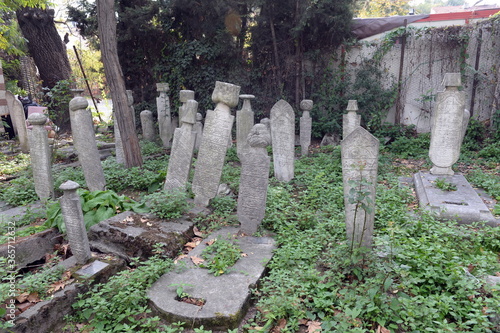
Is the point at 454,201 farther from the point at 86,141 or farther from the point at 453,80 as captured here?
the point at 86,141

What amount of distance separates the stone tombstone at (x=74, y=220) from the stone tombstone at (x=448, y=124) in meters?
5.48

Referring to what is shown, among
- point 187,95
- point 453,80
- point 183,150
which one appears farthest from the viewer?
point 187,95

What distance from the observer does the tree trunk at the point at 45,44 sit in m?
10.9

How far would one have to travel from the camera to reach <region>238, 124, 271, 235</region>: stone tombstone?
13.5 feet

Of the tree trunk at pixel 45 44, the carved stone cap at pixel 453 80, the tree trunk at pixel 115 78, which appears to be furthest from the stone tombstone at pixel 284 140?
the tree trunk at pixel 45 44

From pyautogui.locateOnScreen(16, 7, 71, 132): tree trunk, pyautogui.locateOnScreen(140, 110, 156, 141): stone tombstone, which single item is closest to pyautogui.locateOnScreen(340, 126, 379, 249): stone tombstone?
pyautogui.locateOnScreen(140, 110, 156, 141): stone tombstone

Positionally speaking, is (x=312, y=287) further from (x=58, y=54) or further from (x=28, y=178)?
(x=58, y=54)

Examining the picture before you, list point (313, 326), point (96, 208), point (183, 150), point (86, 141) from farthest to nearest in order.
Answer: point (86, 141) < point (183, 150) < point (96, 208) < point (313, 326)

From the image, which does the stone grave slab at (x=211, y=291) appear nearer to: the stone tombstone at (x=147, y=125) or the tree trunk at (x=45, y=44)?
the stone tombstone at (x=147, y=125)

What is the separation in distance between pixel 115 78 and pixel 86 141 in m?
1.57

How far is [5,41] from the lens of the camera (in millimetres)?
10102

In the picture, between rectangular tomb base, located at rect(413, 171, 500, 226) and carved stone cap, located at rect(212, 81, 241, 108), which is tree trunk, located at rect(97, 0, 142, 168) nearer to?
carved stone cap, located at rect(212, 81, 241, 108)


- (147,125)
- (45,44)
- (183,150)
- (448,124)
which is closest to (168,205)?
(183,150)

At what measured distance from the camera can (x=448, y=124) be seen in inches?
223
